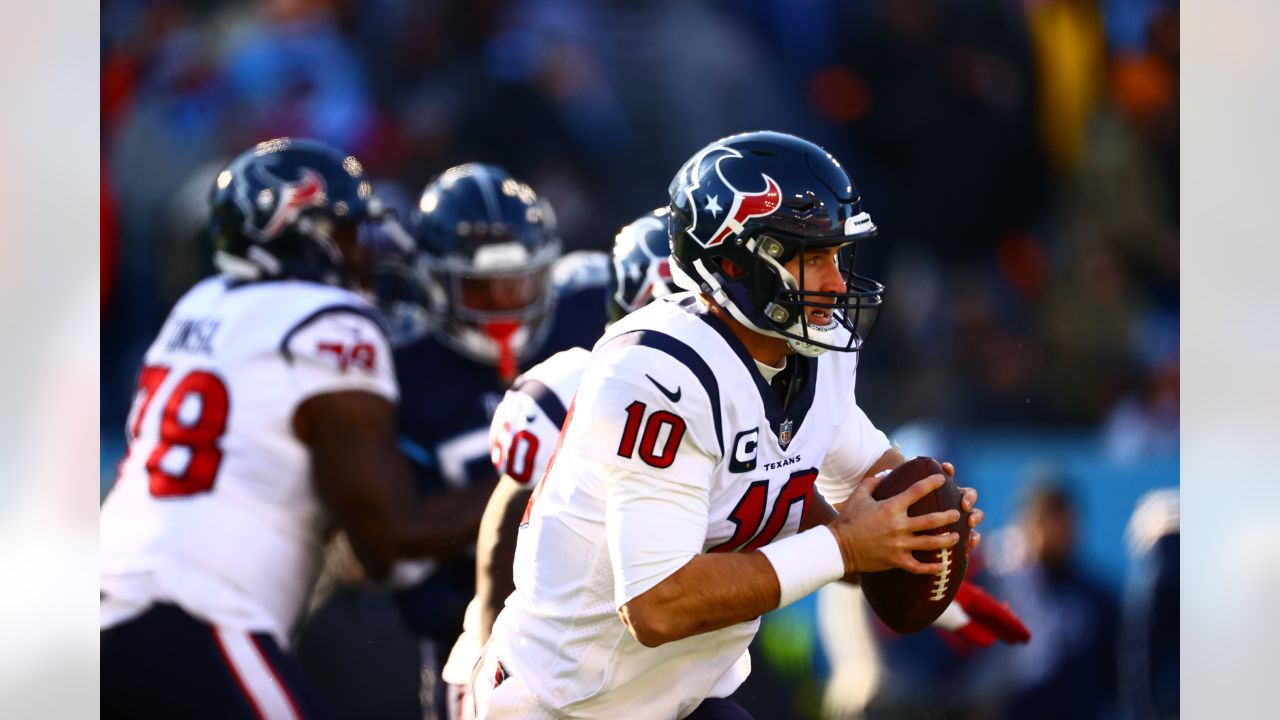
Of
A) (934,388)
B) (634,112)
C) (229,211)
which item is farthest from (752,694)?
(229,211)

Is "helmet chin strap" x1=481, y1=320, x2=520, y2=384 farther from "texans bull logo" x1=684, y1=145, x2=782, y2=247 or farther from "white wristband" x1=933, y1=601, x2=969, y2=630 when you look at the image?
"texans bull logo" x1=684, y1=145, x2=782, y2=247

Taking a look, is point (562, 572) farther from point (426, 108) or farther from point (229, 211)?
point (426, 108)

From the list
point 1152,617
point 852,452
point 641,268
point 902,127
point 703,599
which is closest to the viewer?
point 703,599

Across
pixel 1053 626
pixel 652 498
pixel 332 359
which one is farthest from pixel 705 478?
pixel 1053 626

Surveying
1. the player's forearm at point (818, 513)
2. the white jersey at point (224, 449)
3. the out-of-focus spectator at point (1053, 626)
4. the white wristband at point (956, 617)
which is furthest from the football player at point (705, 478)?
the out-of-focus spectator at point (1053, 626)

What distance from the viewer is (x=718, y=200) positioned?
2.11m

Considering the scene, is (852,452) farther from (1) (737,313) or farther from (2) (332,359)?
(2) (332,359)

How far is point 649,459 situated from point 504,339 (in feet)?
6.02

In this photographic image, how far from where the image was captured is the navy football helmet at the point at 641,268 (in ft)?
9.93

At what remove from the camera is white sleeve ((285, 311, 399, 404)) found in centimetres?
314

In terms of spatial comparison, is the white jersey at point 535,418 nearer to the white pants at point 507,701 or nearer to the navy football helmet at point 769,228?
the white pants at point 507,701

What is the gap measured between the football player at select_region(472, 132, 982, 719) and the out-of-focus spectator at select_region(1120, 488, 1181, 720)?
7.82 feet
